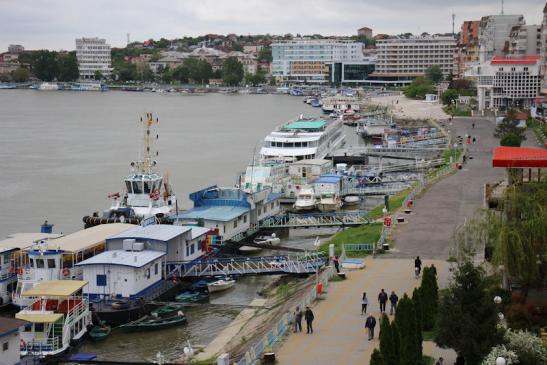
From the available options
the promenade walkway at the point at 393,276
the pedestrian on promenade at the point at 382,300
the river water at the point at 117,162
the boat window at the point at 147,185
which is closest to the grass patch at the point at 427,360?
the promenade walkway at the point at 393,276

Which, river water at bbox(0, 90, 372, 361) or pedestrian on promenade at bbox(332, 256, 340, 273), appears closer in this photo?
river water at bbox(0, 90, 372, 361)

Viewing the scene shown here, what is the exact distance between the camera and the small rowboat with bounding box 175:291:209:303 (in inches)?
1287

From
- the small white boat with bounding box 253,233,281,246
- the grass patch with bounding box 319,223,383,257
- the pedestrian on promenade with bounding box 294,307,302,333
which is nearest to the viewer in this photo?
the pedestrian on promenade with bounding box 294,307,302,333

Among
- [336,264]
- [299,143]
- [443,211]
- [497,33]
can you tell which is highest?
[497,33]

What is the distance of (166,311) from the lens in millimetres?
30641

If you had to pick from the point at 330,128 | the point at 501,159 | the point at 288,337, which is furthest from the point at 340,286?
the point at 330,128

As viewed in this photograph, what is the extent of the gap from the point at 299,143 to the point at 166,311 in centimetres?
3621

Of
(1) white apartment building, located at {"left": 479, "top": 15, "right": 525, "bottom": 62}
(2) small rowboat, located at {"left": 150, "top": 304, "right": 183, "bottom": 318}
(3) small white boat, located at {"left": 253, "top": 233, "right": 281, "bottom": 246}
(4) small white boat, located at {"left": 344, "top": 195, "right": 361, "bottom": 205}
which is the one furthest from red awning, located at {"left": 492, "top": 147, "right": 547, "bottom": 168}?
(1) white apartment building, located at {"left": 479, "top": 15, "right": 525, "bottom": 62}

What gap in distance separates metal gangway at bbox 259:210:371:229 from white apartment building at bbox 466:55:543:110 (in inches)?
2686

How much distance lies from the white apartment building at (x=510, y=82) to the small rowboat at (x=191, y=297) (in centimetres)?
8313

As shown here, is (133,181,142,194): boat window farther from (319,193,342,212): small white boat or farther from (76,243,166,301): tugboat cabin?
(319,193,342,212): small white boat

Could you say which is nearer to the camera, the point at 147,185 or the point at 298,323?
the point at 298,323

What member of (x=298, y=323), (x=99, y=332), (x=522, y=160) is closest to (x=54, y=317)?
(x=99, y=332)

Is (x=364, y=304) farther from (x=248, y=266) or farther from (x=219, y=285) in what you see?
(x=248, y=266)
